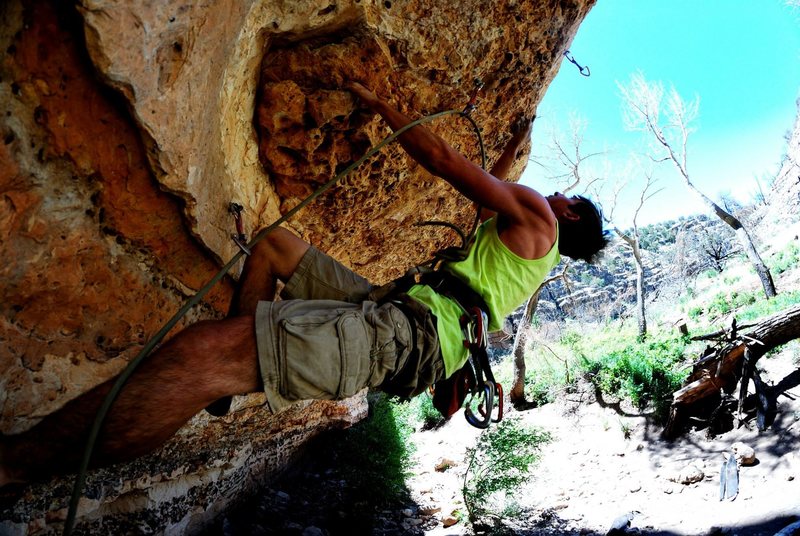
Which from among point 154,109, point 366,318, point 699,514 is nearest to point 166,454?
point 366,318

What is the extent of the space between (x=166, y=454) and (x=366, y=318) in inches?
111

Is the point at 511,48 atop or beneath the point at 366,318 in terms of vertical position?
atop

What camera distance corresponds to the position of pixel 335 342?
1774 millimetres

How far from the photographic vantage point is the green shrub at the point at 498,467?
6.90 metres

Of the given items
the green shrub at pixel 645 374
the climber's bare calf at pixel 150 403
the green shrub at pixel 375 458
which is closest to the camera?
the climber's bare calf at pixel 150 403

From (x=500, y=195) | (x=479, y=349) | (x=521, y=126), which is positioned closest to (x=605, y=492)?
(x=521, y=126)

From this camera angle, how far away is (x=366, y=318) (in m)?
1.93

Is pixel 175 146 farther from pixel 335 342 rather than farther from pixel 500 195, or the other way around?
pixel 500 195

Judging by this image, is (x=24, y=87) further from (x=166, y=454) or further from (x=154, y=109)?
(x=166, y=454)

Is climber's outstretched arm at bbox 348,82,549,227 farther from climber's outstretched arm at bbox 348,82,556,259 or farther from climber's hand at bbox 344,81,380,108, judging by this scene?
climber's hand at bbox 344,81,380,108

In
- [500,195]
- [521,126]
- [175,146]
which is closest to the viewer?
[175,146]

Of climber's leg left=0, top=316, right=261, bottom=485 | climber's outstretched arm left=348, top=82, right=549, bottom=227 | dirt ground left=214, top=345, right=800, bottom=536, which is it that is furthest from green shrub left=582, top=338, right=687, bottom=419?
climber's leg left=0, top=316, right=261, bottom=485

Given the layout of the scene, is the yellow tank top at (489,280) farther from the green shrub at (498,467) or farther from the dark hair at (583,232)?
the green shrub at (498,467)

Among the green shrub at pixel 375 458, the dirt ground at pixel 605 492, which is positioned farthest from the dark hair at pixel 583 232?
the green shrub at pixel 375 458
